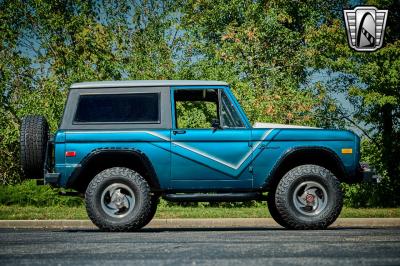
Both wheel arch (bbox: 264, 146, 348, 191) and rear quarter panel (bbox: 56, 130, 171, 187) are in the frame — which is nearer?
rear quarter panel (bbox: 56, 130, 171, 187)

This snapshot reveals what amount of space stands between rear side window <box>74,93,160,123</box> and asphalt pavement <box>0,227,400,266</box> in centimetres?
197

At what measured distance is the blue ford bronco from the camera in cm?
1139

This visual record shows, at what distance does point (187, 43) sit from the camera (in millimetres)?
29094

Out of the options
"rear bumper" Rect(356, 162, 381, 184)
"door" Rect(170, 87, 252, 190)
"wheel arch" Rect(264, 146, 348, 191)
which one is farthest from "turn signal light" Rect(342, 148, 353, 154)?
"door" Rect(170, 87, 252, 190)

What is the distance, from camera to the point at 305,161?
12031 millimetres

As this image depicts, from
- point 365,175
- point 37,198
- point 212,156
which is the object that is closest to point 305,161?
point 365,175

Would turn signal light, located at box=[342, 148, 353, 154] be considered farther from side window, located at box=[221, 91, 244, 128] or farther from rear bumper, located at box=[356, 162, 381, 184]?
side window, located at box=[221, 91, 244, 128]

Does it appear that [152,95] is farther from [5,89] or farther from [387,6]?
[5,89]

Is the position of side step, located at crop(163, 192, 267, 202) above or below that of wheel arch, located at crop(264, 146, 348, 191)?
below

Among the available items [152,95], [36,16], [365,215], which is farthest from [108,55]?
[152,95]

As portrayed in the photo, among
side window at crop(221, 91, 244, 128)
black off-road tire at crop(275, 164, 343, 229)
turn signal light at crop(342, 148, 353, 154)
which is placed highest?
side window at crop(221, 91, 244, 128)

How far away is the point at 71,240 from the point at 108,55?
57.6 ft

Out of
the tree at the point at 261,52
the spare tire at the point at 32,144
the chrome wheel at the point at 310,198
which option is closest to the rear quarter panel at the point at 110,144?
the spare tire at the point at 32,144

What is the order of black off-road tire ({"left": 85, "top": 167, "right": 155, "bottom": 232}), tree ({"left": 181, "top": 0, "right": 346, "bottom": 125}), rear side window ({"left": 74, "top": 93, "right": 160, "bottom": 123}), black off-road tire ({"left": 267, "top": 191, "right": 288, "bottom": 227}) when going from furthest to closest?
1. tree ({"left": 181, "top": 0, "right": 346, "bottom": 125})
2. black off-road tire ({"left": 267, "top": 191, "right": 288, "bottom": 227})
3. rear side window ({"left": 74, "top": 93, "right": 160, "bottom": 123})
4. black off-road tire ({"left": 85, "top": 167, "right": 155, "bottom": 232})
